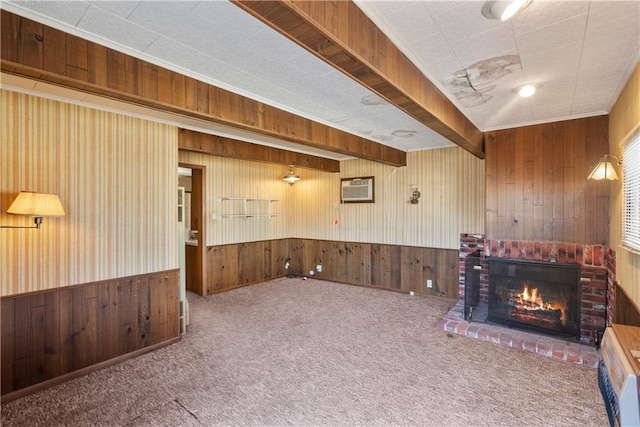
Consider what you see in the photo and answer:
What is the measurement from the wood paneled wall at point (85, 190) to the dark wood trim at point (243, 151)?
53cm

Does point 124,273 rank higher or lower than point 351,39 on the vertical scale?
lower

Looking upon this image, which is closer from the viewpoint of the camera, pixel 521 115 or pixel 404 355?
pixel 404 355

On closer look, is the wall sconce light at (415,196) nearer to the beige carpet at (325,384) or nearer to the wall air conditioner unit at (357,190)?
the wall air conditioner unit at (357,190)

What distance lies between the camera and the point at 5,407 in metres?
2.29

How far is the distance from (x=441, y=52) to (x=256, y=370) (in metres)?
2.94

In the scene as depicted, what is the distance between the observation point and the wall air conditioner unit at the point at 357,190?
5.90 metres

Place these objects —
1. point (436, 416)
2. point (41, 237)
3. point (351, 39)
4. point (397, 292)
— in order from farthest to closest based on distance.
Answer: point (397, 292), point (41, 237), point (436, 416), point (351, 39)

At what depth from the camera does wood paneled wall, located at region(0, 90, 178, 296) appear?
7.93 ft

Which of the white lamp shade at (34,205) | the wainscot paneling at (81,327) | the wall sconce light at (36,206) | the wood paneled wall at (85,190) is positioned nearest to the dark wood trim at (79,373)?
the wainscot paneling at (81,327)

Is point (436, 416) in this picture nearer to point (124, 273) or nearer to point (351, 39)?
point (351, 39)

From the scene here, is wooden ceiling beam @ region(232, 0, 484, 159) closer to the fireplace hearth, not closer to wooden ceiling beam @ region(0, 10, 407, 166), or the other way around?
wooden ceiling beam @ region(0, 10, 407, 166)

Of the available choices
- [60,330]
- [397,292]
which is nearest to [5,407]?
[60,330]

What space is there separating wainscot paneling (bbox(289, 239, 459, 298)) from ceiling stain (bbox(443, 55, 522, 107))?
9.55ft

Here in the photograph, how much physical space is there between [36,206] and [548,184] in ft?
16.0
